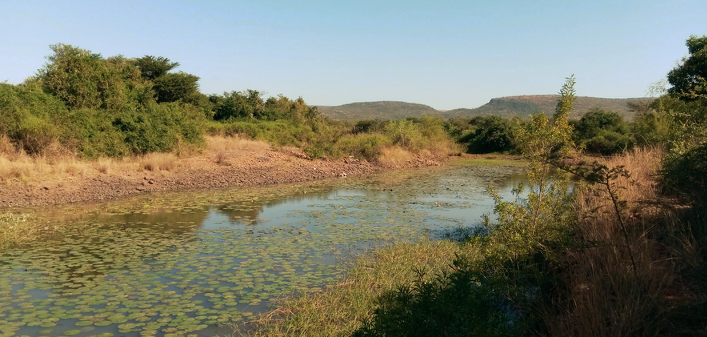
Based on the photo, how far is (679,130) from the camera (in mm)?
7367

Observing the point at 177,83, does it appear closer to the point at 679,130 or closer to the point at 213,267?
the point at 213,267

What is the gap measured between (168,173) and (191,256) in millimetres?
10698

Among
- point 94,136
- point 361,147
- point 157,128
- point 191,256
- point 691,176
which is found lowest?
point 191,256

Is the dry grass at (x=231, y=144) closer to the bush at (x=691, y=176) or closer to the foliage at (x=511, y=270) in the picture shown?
the foliage at (x=511, y=270)

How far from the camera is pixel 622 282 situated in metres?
3.96

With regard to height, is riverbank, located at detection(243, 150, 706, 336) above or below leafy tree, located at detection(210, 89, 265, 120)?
below

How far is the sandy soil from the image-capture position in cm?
1360

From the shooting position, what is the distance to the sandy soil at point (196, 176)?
13.6 m

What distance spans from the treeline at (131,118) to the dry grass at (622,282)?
17348mm

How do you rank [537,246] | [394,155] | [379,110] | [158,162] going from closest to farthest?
[537,246]
[158,162]
[394,155]
[379,110]

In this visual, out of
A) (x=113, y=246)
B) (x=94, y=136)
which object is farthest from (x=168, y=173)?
(x=113, y=246)

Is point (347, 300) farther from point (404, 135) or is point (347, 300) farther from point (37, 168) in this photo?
point (404, 135)

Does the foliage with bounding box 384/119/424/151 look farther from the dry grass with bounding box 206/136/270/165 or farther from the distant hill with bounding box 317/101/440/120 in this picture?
the distant hill with bounding box 317/101/440/120

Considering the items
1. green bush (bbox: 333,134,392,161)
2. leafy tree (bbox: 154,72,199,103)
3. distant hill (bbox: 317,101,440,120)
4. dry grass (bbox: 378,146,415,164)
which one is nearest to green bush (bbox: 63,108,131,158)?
green bush (bbox: 333,134,392,161)
